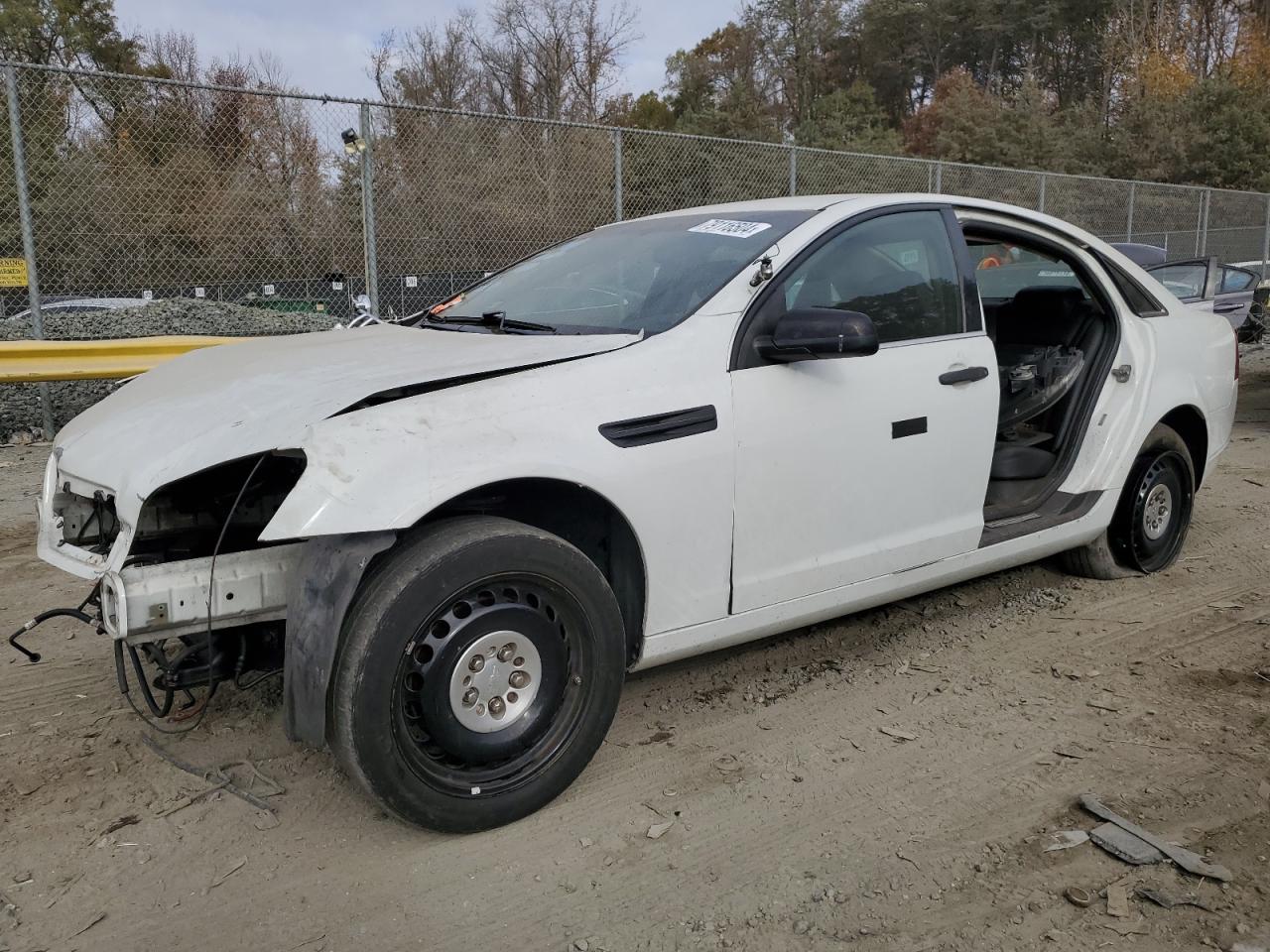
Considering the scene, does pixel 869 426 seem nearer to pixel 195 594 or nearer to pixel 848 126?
pixel 195 594

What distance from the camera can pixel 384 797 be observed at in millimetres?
2572

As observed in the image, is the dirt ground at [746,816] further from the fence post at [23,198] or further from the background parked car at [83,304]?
the background parked car at [83,304]

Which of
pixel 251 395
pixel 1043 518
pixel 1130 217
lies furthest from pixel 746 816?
pixel 1130 217

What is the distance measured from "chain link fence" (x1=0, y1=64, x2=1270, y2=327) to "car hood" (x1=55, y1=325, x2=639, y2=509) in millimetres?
4966

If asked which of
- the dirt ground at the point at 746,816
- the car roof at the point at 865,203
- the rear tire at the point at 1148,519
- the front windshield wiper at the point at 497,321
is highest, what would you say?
the car roof at the point at 865,203

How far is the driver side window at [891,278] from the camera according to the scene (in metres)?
3.53

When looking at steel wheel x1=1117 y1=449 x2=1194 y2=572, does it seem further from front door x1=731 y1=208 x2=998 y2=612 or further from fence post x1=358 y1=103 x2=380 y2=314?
fence post x1=358 y1=103 x2=380 y2=314

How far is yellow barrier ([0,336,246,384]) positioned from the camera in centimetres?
653

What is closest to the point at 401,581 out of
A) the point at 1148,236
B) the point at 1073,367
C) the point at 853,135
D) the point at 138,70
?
the point at 1073,367

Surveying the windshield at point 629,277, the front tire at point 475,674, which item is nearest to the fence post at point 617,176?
the windshield at point 629,277

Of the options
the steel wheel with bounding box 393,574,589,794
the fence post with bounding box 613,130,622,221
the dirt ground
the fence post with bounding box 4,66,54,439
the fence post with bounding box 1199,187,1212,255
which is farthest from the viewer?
the fence post with bounding box 1199,187,1212,255

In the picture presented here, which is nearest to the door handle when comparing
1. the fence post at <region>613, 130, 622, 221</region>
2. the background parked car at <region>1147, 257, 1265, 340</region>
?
the fence post at <region>613, 130, 622, 221</region>

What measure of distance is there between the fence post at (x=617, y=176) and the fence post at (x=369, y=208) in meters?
2.19

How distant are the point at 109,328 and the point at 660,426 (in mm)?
7216
